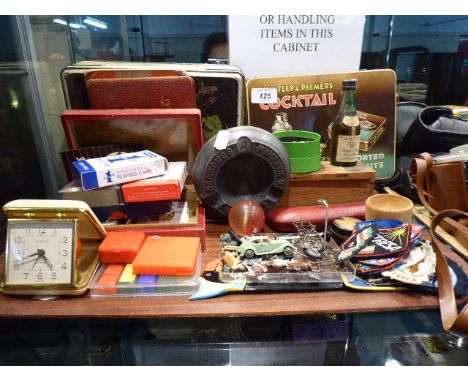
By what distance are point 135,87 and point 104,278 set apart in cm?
50

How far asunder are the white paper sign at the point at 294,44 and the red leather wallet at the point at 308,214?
0.48 meters

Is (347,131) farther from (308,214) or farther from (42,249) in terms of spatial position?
(42,249)

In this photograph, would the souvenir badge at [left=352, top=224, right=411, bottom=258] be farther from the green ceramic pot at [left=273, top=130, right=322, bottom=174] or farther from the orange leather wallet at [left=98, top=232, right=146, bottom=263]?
the orange leather wallet at [left=98, top=232, right=146, bottom=263]

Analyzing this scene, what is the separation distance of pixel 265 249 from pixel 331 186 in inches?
11.7

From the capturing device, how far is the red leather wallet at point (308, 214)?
798 millimetres

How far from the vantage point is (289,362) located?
0.68 m

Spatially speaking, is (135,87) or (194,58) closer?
(135,87)

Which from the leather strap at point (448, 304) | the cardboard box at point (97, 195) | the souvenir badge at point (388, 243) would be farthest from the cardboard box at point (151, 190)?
the leather strap at point (448, 304)

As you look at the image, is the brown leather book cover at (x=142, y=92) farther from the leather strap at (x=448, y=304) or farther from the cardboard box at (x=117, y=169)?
the leather strap at (x=448, y=304)

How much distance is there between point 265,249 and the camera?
69 centimetres

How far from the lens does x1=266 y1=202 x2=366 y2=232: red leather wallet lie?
0.80m

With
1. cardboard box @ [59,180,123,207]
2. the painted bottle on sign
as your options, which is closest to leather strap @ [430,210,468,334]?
the painted bottle on sign

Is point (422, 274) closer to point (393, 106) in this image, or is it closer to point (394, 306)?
point (394, 306)
